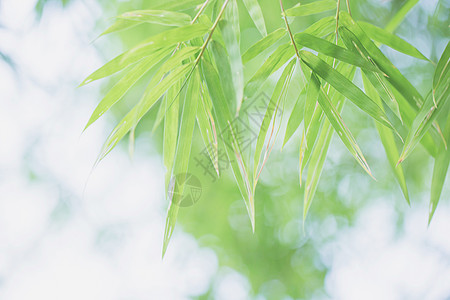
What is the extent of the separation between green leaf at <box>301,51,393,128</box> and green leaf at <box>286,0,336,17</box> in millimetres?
63

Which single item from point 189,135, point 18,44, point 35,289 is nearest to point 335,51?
point 189,135

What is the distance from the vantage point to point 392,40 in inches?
22.6

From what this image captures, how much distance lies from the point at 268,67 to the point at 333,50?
86mm

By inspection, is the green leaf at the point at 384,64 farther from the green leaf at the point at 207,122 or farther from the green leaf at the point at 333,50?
the green leaf at the point at 207,122

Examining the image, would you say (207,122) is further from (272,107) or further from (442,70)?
(442,70)

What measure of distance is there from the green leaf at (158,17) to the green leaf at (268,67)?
0.11 meters

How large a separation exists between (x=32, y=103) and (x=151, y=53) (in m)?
1.82

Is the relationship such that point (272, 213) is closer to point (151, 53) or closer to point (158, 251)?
point (158, 251)

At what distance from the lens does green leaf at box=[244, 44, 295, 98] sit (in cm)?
47

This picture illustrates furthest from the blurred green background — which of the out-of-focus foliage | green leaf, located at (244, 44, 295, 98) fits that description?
green leaf, located at (244, 44, 295, 98)

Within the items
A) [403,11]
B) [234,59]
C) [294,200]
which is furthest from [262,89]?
[294,200]

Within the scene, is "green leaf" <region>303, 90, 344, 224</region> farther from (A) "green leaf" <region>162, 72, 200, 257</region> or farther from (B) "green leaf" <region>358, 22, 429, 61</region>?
(A) "green leaf" <region>162, 72, 200, 257</region>

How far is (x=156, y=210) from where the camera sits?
7.68ft

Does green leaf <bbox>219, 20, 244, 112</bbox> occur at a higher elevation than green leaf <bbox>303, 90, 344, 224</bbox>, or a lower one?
lower
